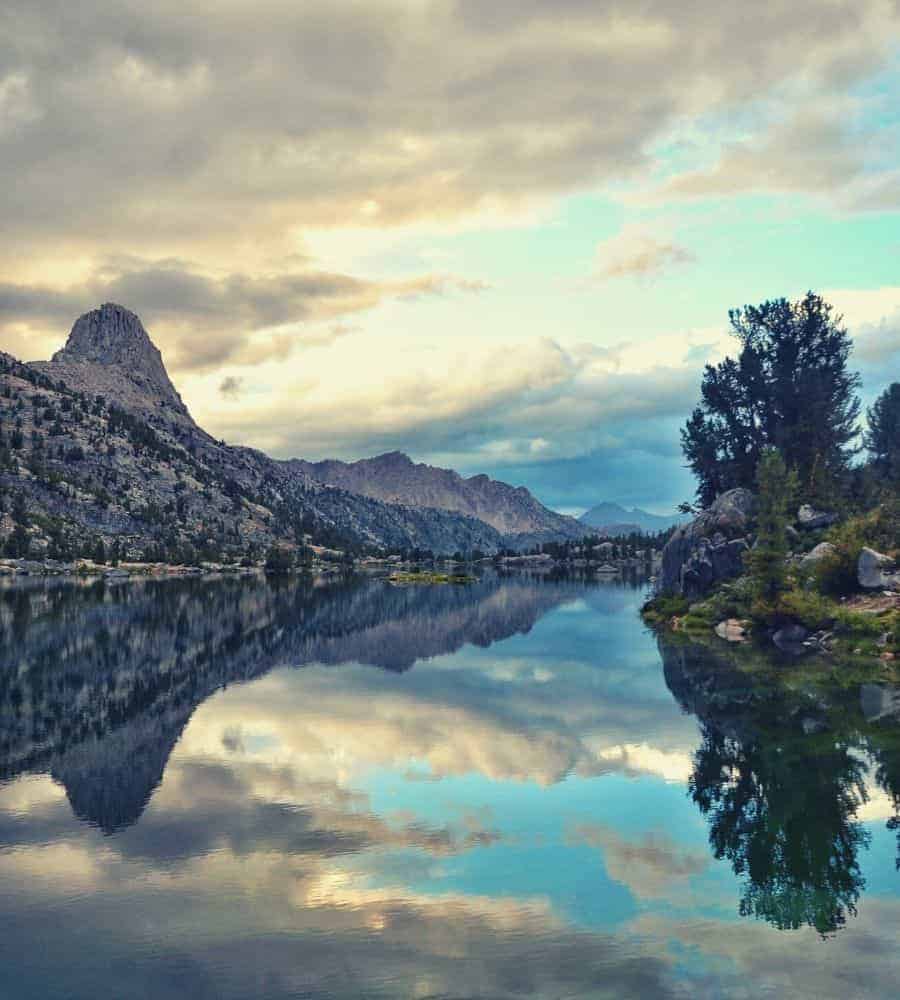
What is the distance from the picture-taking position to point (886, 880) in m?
22.4

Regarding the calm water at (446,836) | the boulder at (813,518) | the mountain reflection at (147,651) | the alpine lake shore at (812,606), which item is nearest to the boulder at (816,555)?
the alpine lake shore at (812,606)

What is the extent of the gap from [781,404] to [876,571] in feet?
133

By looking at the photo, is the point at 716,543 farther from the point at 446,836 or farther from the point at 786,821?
the point at 446,836

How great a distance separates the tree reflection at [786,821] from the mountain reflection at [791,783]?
4cm

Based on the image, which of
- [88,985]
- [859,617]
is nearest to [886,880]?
[88,985]

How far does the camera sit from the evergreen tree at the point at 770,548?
7481 cm

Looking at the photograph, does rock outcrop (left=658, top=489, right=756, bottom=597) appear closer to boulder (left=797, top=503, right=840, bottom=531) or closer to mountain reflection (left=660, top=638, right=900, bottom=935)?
boulder (left=797, top=503, right=840, bottom=531)

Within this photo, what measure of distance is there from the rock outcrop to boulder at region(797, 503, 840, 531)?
524 centimetres

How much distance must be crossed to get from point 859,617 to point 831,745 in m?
34.6

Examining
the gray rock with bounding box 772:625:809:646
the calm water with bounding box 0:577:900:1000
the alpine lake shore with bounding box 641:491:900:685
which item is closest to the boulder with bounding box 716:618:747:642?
the alpine lake shore with bounding box 641:491:900:685

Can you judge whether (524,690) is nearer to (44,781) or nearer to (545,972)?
(44,781)

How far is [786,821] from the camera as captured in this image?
27.4 meters

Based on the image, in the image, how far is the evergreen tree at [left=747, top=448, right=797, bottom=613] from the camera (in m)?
74.8

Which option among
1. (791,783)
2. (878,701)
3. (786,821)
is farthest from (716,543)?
(786,821)
